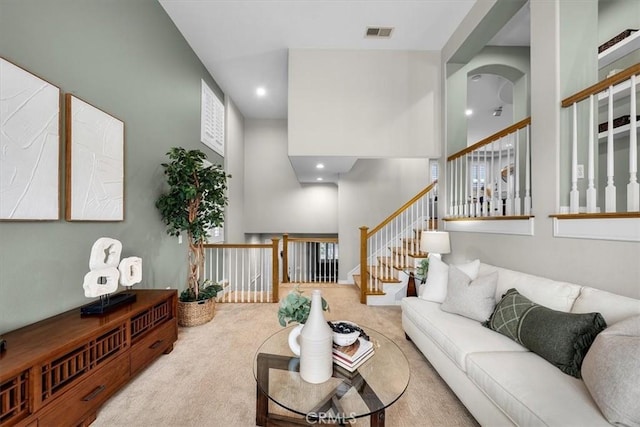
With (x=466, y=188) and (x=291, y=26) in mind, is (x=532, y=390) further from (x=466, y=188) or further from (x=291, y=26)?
(x=291, y=26)

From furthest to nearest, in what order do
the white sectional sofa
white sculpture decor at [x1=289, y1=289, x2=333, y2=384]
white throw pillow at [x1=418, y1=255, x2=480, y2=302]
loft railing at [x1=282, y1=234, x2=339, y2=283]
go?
loft railing at [x1=282, y1=234, x2=339, y2=283], white throw pillow at [x1=418, y1=255, x2=480, y2=302], white sculpture decor at [x1=289, y1=289, x2=333, y2=384], the white sectional sofa

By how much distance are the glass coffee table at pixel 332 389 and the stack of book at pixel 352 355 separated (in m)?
0.03

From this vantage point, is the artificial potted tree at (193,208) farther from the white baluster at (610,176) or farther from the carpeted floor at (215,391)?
the white baluster at (610,176)

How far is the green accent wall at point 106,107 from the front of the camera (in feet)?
5.21

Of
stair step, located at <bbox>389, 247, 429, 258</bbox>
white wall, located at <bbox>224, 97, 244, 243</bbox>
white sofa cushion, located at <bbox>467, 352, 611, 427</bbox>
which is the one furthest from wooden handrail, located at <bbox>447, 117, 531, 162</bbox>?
white wall, located at <bbox>224, 97, 244, 243</bbox>

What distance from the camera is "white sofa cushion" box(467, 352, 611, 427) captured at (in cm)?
112

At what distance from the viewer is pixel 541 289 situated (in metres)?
1.89

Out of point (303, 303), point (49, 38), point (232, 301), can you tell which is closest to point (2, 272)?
point (49, 38)

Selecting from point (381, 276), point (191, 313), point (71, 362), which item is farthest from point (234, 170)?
point (71, 362)

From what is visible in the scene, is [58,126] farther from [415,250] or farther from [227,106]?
[415,250]

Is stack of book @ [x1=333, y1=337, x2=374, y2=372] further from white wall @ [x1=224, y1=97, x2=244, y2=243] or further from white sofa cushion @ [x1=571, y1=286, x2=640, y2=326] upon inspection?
white wall @ [x1=224, y1=97, x2=244, y2=243]

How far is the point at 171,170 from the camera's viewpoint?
289 centimetres

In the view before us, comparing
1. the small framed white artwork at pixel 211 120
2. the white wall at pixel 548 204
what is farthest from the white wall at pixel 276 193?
Result: the white wall at pixel 548 204

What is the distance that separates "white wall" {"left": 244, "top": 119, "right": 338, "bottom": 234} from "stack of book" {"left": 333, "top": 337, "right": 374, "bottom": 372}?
4.86 m
